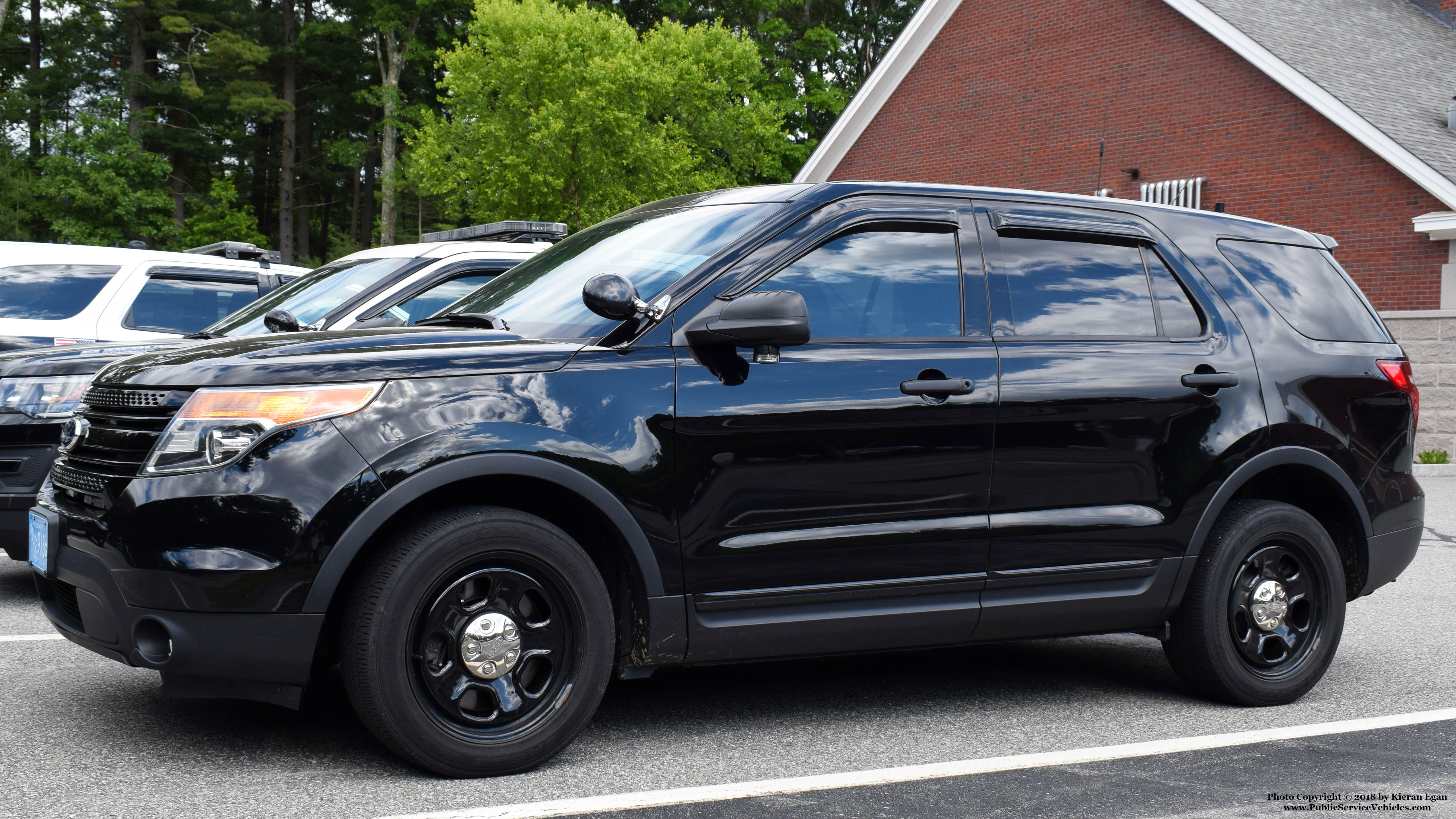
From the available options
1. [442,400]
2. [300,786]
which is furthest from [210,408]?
[300,786]

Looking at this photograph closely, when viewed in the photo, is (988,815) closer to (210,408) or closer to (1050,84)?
(210,408)

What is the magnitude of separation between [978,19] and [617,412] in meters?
22.9

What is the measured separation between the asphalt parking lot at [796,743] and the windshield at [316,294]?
2.66m

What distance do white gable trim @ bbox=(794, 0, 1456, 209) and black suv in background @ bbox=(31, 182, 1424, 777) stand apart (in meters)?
12.0

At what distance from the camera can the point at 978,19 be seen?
24.8 meters

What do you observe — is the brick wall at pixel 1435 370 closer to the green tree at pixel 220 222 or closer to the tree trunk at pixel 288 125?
the tree trunk at pixel 288 125

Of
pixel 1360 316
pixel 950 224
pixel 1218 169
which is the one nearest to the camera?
pixel 950 224

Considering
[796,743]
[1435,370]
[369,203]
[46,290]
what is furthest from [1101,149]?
[369,203]

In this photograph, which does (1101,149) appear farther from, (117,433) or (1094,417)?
(117,433)

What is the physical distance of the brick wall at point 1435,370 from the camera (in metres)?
16.9

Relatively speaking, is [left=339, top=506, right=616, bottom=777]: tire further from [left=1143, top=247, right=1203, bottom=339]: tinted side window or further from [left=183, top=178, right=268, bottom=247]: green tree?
[left=183, top=178, right=268, bottom=247]: green tree

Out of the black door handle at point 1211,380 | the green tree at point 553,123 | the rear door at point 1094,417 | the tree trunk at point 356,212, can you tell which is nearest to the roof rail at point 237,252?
the rear door at point 1094,417

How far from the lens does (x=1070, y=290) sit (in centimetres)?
480

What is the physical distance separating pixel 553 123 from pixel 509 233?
17.6 m
